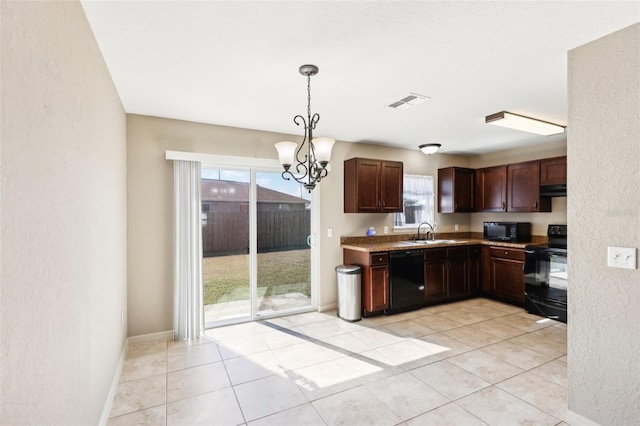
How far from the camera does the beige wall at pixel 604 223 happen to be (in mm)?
1826

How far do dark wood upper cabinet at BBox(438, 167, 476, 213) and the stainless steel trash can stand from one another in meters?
2.34

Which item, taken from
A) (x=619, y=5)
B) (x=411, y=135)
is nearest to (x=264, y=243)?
(x=411, y=135)

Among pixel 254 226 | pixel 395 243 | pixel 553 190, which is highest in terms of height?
pixel 553 190

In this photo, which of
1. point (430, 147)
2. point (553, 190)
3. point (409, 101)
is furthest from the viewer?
point (430, 147)

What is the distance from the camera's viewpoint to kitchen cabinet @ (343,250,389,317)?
166 inches

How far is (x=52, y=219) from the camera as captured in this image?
50.3 inches

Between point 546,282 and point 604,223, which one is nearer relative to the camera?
point 604,223

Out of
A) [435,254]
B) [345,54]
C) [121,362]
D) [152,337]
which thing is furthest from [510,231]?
[121,362]

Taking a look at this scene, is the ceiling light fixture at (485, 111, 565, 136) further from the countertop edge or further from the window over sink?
the window over sink

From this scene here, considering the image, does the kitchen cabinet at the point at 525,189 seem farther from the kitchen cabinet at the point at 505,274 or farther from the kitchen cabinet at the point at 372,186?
the kitchen cabinet at the point at 372,186

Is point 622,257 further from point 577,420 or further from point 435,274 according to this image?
point 435,274

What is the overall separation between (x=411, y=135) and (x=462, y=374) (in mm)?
3061

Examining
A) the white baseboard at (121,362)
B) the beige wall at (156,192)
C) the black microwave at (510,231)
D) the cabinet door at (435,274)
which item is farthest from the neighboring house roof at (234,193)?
the black microwave at (510,231)

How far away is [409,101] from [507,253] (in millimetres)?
3166
